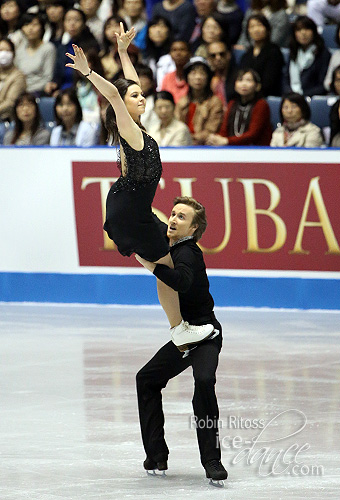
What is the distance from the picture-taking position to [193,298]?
4.61m

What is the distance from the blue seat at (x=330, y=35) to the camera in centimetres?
1099

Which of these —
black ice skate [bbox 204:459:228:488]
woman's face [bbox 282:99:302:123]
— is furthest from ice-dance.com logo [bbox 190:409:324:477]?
woman's face [bbox 282:99:302:123]

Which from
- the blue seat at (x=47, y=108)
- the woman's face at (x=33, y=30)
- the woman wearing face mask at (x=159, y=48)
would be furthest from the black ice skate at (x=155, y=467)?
the woman's face at (x=33, y=30)

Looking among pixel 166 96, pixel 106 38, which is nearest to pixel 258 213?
pixel 166 96

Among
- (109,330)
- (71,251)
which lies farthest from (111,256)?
(109,330)

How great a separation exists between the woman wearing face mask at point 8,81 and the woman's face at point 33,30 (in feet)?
1.04

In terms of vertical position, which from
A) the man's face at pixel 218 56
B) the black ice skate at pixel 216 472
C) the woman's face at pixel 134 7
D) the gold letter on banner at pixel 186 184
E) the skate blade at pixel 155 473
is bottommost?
the skate blade at pixel 155 473

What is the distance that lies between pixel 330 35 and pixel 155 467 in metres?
7.36

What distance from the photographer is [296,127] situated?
9.09 m

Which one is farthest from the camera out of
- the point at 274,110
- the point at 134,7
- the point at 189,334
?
the point at 134,7

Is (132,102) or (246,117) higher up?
(132,102)

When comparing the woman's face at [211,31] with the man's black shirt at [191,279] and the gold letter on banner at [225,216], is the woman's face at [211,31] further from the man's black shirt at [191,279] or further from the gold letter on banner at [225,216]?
the man's black shirt at [191,279]

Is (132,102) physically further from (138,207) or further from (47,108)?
(47,108)

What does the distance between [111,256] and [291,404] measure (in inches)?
146
